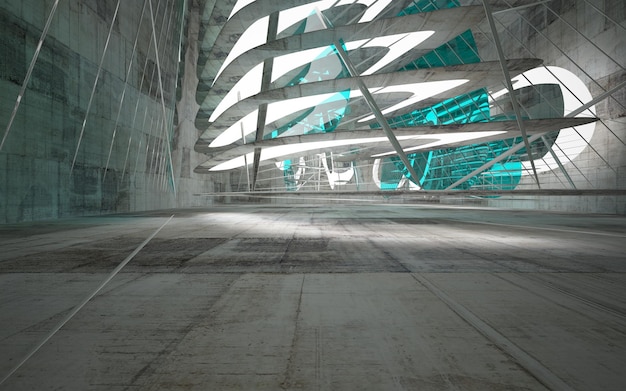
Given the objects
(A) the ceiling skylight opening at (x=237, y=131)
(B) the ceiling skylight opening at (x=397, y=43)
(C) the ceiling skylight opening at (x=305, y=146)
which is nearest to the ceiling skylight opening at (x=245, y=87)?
(A) the ceiling skylight opening at (x=237, y=131)

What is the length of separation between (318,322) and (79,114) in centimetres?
1530

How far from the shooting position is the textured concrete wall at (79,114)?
10.9 m

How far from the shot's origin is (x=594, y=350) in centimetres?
213

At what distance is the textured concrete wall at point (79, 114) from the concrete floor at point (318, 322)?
8.58 metres

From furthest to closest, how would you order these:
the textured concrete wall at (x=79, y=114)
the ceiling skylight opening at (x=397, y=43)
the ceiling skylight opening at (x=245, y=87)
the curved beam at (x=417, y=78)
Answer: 1. the ceiling skylight opening at (x=245, y=87)
2. the ceiling skylight opening at (x=397, y=43)
3. the curved beam at (x=417, y=78)
4. the textured concrete wall at (x=79, y=114)

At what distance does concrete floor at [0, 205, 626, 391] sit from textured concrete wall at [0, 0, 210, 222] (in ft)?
28.2

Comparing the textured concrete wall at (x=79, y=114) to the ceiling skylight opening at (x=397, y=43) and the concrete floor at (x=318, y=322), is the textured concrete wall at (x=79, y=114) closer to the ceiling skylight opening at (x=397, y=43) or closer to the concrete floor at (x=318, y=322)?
the concrete floor at (x=318, y=322)

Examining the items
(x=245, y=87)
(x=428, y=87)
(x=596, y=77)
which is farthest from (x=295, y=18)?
(x=596, y=77)

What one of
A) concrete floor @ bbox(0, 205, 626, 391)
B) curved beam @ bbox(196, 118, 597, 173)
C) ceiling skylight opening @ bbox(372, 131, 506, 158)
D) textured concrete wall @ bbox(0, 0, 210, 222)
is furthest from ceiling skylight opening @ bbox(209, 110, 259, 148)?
concrete floor @ bbox(0, 205, 626, 391)

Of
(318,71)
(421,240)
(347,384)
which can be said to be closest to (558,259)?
(421,240)

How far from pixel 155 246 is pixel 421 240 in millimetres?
5017

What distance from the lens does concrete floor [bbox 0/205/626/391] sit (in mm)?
1868

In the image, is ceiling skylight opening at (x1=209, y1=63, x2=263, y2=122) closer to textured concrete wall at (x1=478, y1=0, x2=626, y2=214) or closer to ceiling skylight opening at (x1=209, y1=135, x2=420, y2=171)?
ceiling skylight opening at (x1=209, y1=135, x2=420, y2=171)

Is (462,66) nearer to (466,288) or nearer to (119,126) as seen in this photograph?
(466,288)
